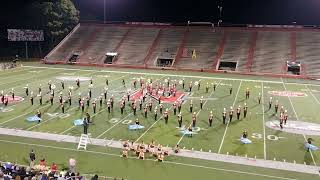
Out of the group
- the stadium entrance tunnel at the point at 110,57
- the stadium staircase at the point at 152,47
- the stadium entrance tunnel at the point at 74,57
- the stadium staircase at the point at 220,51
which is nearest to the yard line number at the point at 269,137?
the stadium staircase at the point at 220,51

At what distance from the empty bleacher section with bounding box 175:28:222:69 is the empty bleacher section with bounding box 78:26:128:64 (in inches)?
460

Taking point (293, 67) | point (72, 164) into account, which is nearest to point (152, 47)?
point (293, 67)

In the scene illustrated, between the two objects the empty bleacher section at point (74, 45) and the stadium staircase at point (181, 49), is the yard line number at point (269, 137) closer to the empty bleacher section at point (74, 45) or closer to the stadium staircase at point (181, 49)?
the stadium staircase at point (181, 49)

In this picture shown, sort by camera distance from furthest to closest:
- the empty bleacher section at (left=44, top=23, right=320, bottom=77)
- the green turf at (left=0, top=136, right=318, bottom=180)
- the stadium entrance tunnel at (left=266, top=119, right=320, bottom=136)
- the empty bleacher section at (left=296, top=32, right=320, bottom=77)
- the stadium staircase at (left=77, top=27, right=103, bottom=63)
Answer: the stadium staircase at (left=77, top=27, right=103, bottom=63) → the empty bleacher section at (left=44, top=23, right=320, bottom=77) → the empty bleacher section at (left=296, top=32, right=320, bottom=77) → the stadium entrance tunnel at (left=266, top=119, right=320, bottom=136) → the green turf at (left=0, top=136, right=318, bottom=180)

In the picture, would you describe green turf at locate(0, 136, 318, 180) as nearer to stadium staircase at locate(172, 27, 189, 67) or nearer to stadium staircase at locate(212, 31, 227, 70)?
stadium staircase at locate(212, 31, 227, 70)

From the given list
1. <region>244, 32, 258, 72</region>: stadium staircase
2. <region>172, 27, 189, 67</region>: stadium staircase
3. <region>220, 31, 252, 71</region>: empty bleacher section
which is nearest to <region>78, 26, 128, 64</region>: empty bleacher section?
<region>172, 27, 189, 67</region>: stadium staircase

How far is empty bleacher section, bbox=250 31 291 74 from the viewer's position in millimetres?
53844

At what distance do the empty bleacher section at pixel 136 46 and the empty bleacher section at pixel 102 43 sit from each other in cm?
171

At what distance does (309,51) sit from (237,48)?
32.8 feet

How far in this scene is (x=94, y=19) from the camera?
73.3 meters

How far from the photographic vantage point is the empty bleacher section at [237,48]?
56.6 m

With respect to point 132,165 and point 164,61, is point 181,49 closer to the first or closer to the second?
point 164,61

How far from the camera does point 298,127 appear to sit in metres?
25.4

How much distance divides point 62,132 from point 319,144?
1438cm
